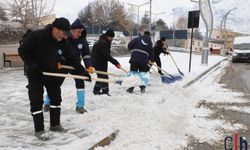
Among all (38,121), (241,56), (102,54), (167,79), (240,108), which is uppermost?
(102,54)

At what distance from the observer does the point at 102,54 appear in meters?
8.81

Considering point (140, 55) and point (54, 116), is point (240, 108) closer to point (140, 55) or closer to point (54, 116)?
point (140, 55)

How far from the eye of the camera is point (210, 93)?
1067cm

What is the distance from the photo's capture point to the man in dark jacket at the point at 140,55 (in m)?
9.96

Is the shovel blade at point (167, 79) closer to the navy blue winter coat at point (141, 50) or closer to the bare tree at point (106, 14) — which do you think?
the navy blue winter coat at point (141, 50)

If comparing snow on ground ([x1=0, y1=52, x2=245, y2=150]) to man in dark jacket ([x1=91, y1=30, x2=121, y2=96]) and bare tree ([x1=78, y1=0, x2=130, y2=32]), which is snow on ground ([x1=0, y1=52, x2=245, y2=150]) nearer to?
man in dark jacket ([x1=91, y1=30, x2=121, y2=96])

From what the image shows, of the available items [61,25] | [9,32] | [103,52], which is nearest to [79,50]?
[103,52]

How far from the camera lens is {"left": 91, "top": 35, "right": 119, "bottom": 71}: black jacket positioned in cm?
876

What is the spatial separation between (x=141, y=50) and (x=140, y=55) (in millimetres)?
148

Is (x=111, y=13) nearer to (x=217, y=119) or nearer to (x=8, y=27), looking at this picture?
(x=8, y=27)

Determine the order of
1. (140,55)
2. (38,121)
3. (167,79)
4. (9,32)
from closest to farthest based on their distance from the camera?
(38,121) → (140,55) → (167,79) → (9,32)

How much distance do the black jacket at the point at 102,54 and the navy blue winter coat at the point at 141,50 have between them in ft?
3.94

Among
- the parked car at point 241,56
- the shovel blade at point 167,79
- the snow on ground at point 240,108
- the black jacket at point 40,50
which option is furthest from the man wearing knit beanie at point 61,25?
the parked car at point 241,56

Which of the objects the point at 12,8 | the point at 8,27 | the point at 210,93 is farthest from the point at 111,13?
the point at 210,93
